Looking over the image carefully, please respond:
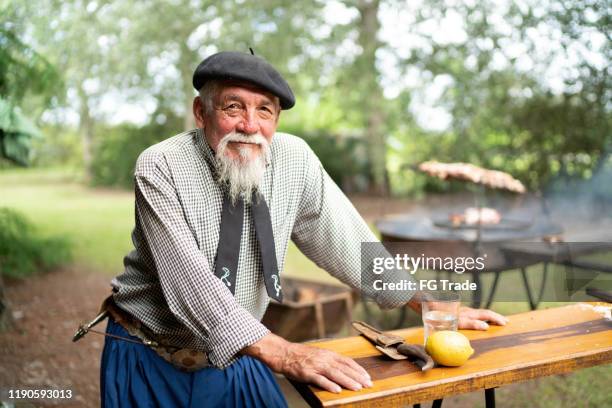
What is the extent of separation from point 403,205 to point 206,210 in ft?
36.6

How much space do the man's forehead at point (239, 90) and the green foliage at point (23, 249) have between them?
14.3 ft

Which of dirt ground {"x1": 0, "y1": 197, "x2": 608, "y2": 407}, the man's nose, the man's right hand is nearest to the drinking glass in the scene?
the man's right hand

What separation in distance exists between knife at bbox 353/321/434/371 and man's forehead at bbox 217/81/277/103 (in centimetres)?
87

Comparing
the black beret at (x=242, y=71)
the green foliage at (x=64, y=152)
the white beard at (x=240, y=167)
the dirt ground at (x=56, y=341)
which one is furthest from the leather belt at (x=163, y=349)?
the green foliage at (x=64, y=152)

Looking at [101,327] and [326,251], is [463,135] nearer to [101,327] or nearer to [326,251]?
[101,327]

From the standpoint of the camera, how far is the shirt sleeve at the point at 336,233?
7.14ft

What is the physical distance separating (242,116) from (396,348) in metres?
0.92

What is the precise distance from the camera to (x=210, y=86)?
6.55 feet

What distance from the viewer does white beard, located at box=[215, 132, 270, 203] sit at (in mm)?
1941

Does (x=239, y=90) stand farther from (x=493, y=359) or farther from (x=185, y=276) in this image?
(x=493, y=359)

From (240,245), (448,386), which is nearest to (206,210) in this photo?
(240,245)

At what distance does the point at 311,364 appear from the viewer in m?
1.53

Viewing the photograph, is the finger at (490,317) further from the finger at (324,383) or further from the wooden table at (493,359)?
the finger at (324,383)

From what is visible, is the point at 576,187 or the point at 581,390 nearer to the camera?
the point at 581,390
